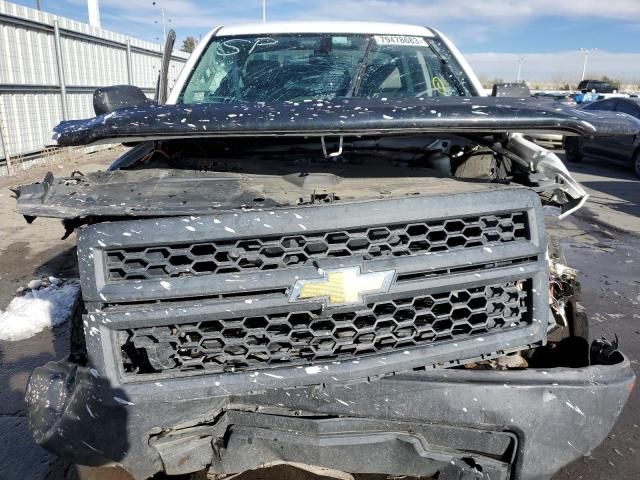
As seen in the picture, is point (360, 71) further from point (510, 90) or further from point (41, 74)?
point (41, 74)

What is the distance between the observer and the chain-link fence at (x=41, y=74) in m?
9.55

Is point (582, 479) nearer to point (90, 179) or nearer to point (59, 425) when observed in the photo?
point (59, 425)

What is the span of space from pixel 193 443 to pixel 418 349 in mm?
844

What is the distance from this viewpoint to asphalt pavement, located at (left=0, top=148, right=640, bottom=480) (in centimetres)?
252

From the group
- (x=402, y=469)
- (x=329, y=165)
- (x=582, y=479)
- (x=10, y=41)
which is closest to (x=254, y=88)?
(x=329, y=165)

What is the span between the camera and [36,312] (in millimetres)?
4035

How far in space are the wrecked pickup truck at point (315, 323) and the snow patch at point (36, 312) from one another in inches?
84.4

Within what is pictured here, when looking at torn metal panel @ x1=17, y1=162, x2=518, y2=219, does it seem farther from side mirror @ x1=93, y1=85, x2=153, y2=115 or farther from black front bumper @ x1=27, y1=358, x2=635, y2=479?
side mirror @ x1=93, y1=85, x2=153, y2=115

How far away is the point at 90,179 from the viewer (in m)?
2.15

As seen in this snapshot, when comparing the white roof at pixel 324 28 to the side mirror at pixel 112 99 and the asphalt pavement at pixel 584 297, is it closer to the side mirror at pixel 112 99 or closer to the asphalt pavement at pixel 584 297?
the side mirror at pixel 112 99

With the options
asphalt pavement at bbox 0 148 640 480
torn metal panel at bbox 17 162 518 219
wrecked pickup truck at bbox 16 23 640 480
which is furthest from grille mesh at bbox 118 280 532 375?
asphalt pavement at bbox 0 148 640 480

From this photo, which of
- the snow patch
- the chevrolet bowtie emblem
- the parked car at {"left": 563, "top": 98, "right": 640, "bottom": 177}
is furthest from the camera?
the parked car at {"left": 563, "top": 98, "right": 640, "bottom": 177}

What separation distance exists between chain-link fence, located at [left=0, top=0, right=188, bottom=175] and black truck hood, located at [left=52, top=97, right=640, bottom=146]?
888 cm

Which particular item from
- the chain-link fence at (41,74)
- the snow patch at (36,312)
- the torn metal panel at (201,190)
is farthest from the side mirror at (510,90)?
the chain-link fence at (41,74)
